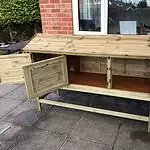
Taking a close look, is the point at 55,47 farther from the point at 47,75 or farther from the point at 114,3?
the point at 114,3

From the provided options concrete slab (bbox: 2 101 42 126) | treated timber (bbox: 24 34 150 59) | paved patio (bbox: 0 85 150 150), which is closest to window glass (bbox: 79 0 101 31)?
treated timber (bbox: 24 34 150 59)

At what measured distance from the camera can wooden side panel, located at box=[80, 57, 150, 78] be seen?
3.17 metres

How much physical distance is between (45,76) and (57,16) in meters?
1.12

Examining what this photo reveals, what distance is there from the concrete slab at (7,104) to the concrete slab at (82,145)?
1262 millimetres

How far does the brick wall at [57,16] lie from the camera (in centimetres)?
328

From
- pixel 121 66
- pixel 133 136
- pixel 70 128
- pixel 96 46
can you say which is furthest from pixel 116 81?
pixel 70 128

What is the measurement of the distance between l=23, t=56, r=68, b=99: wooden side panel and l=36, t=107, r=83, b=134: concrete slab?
1.51ft

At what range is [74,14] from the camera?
331 cm

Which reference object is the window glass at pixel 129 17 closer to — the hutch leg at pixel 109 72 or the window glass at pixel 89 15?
the window glass at pixel 89 15

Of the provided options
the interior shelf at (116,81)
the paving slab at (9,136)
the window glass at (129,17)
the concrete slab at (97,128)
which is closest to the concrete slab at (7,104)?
the paving slab at (9,136)

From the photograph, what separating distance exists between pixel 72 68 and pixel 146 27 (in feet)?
4.33

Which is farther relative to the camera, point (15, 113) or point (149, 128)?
point (15, 113)

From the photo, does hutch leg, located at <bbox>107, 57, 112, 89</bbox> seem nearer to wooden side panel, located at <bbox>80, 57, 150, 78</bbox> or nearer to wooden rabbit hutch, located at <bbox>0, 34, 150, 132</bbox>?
wooden rabbit hutch, located at <bbox>0, 34, 150, 132</bbox>

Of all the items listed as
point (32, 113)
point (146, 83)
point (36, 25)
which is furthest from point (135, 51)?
point (36, 25)
